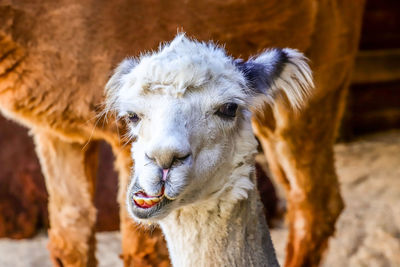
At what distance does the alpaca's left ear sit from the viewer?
1.44m

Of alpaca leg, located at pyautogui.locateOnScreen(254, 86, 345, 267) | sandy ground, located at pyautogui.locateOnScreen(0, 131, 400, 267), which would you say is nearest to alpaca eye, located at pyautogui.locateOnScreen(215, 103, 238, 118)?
alpaca leg, located at pyautogui.locateOnScreen(254, 86, 345, 267)

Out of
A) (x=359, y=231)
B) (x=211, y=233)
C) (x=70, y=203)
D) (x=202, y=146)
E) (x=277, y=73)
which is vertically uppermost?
(x=277, y=73)

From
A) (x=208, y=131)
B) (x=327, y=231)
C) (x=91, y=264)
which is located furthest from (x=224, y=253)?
(x=327, y=231)

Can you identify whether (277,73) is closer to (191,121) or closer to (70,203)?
(191,121)

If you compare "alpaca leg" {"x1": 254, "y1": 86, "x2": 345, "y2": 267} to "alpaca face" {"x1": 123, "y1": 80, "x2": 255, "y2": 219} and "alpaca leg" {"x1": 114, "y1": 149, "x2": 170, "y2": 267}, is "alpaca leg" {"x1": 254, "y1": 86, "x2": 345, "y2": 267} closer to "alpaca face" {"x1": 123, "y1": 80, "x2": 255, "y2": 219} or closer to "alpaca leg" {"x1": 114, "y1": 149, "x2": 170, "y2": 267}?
"alpaca leg" {"x1": 114, "y1": 149, "x2": 170, "y2": 267}

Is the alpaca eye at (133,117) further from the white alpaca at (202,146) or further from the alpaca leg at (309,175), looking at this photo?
the alpaca leg at (309,175)

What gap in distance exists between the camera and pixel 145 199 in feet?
4.05

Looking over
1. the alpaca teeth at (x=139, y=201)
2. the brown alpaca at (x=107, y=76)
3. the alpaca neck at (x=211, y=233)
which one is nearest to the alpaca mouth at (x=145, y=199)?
the alpaca teeth at (x=139, y=201)

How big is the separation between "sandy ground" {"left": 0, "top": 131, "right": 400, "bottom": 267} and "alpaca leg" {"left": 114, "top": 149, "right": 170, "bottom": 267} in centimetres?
91

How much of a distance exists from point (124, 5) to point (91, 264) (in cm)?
113

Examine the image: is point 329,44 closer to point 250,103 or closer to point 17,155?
point 250,103

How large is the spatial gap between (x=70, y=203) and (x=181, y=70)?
141 centimetres

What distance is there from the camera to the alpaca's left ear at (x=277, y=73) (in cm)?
144

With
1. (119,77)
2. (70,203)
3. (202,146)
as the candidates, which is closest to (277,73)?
(202,146)
